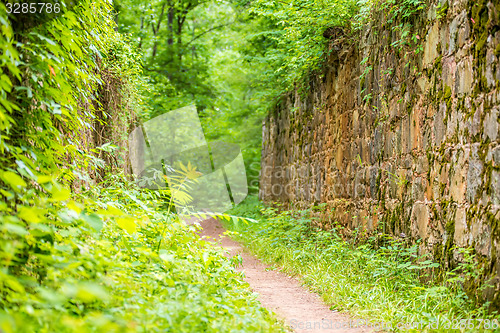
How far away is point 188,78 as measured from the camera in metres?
15.2

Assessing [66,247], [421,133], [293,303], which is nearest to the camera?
[66,247]

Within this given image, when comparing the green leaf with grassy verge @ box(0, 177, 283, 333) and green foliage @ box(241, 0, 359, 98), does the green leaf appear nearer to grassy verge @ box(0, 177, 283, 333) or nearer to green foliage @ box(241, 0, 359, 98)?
grassy verge @ box(0, 177, 283, 333)

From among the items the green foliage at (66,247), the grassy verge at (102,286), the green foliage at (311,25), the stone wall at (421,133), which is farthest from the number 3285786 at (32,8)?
the green foliage at (311,25)

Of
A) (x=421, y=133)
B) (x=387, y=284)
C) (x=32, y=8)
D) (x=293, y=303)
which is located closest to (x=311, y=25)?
(x=421, y=133)

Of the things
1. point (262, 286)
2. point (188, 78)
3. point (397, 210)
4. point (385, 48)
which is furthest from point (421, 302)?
point (188, 78)

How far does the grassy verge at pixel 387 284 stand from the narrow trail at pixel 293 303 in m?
0.14

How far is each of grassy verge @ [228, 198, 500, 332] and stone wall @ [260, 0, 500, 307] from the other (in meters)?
0.23

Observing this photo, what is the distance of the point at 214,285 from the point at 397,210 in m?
2.72

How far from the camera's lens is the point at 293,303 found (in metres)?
4.52

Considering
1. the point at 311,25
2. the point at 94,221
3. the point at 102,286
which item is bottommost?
the point at 102,286

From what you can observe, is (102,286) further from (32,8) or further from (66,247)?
(32,8)

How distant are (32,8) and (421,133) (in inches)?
155

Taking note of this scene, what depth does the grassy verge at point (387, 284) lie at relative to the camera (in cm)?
335

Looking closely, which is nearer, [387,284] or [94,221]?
[94,221]
